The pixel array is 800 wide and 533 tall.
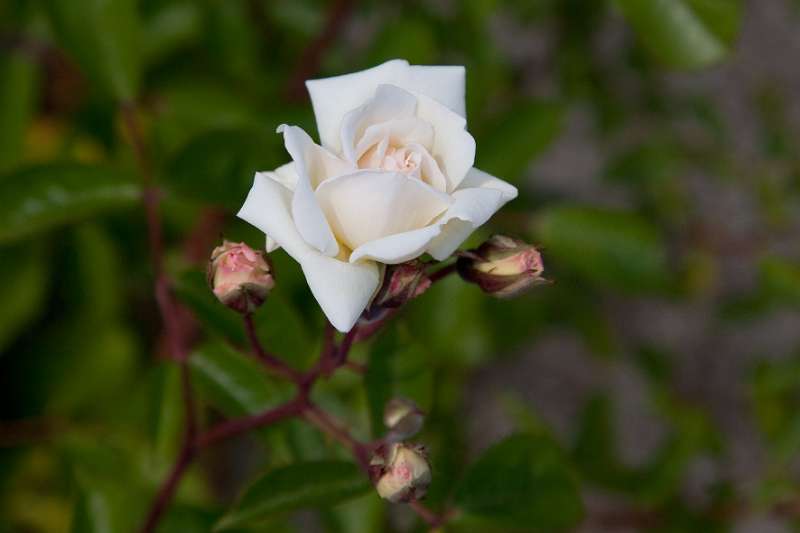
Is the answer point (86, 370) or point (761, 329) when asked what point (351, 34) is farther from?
point (761, 329)

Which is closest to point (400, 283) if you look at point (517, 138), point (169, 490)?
point (169, 490)

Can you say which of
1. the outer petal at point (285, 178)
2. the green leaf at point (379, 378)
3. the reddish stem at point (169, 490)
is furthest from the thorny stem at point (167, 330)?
the outer petal at point (285, 178)

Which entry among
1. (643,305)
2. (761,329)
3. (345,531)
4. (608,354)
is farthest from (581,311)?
(345,531)

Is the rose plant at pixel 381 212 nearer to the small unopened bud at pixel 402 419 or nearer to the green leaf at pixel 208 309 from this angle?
the small unopened bud at pixel 402 419

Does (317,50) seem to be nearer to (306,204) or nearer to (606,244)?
(606,244)

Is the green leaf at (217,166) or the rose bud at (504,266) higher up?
the rose bud at (504,266)
